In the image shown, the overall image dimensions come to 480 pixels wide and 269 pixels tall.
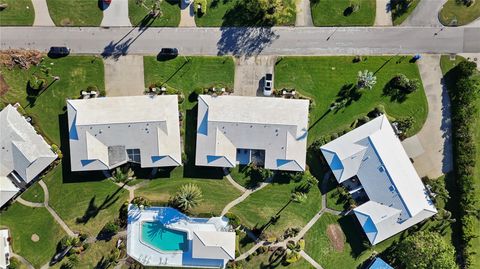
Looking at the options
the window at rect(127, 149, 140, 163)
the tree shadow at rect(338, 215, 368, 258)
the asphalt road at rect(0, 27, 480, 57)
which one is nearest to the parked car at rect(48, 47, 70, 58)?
the asphalt road at rect(0, 27, 480, 57)

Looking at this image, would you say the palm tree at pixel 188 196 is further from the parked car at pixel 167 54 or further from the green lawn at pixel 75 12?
the green lawn at pixel 75 12

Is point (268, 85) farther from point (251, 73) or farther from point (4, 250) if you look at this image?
point (4, 250)

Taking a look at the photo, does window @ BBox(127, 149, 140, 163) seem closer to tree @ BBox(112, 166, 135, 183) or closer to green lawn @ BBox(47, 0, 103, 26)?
tree @ BBox(112, 166, 135, 183)

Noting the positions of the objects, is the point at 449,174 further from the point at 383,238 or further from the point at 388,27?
the point at 388,27

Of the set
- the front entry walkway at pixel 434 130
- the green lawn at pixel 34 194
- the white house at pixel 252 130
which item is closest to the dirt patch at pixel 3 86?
the green lawn at pixel 34 194

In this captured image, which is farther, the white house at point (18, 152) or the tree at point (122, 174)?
the tree at point (122, 174)

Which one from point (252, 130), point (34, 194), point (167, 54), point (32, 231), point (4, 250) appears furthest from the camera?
point (32, 231)

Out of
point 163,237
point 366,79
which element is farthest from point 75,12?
point 366,79

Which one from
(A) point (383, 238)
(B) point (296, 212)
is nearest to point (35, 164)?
(B) point (296, 212)
